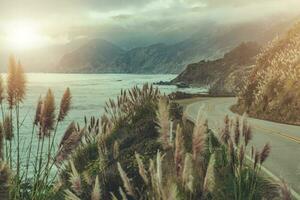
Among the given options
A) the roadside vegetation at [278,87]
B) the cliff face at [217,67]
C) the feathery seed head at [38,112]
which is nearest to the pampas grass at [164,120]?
the feathery seed head at [38,112]

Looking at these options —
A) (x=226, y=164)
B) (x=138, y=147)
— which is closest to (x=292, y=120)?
(x=138, y=147)

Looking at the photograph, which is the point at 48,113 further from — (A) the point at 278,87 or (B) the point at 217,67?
(B) the point at 217,67

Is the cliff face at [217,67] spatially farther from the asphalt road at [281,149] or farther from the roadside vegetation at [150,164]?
the roadside vegetation at [150,164]

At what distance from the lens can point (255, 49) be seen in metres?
166

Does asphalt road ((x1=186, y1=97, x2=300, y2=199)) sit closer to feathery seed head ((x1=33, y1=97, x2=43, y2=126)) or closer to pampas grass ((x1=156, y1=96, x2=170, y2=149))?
feathery seed head ((x1=33, y1=97, x2=43, y2=126))

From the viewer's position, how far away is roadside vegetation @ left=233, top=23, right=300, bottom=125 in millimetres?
30484

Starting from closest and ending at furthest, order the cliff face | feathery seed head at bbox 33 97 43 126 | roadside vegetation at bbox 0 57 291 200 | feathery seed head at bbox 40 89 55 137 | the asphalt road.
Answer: roadside vegetation at bbox 0 57 291 200 < feathery seed head at bbox 40 89 55 137 < feathery seed head at bbox 33 97 43 126 < the asphalt road < the cliff face

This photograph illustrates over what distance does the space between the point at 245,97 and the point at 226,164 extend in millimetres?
27399

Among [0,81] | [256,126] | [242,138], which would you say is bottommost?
[256,126]

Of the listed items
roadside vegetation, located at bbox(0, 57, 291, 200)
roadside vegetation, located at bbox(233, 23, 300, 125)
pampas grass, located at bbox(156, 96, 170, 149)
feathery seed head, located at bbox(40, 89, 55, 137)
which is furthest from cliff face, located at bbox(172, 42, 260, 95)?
pampas grass, located at bbox(156, 96, 170, 149)

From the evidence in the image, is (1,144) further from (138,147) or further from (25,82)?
(138,147)

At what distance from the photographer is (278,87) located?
32688 mm

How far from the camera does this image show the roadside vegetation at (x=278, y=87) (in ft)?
100

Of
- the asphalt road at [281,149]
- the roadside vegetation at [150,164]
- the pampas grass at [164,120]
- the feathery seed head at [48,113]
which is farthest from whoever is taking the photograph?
the asphalt road at [281,149]
